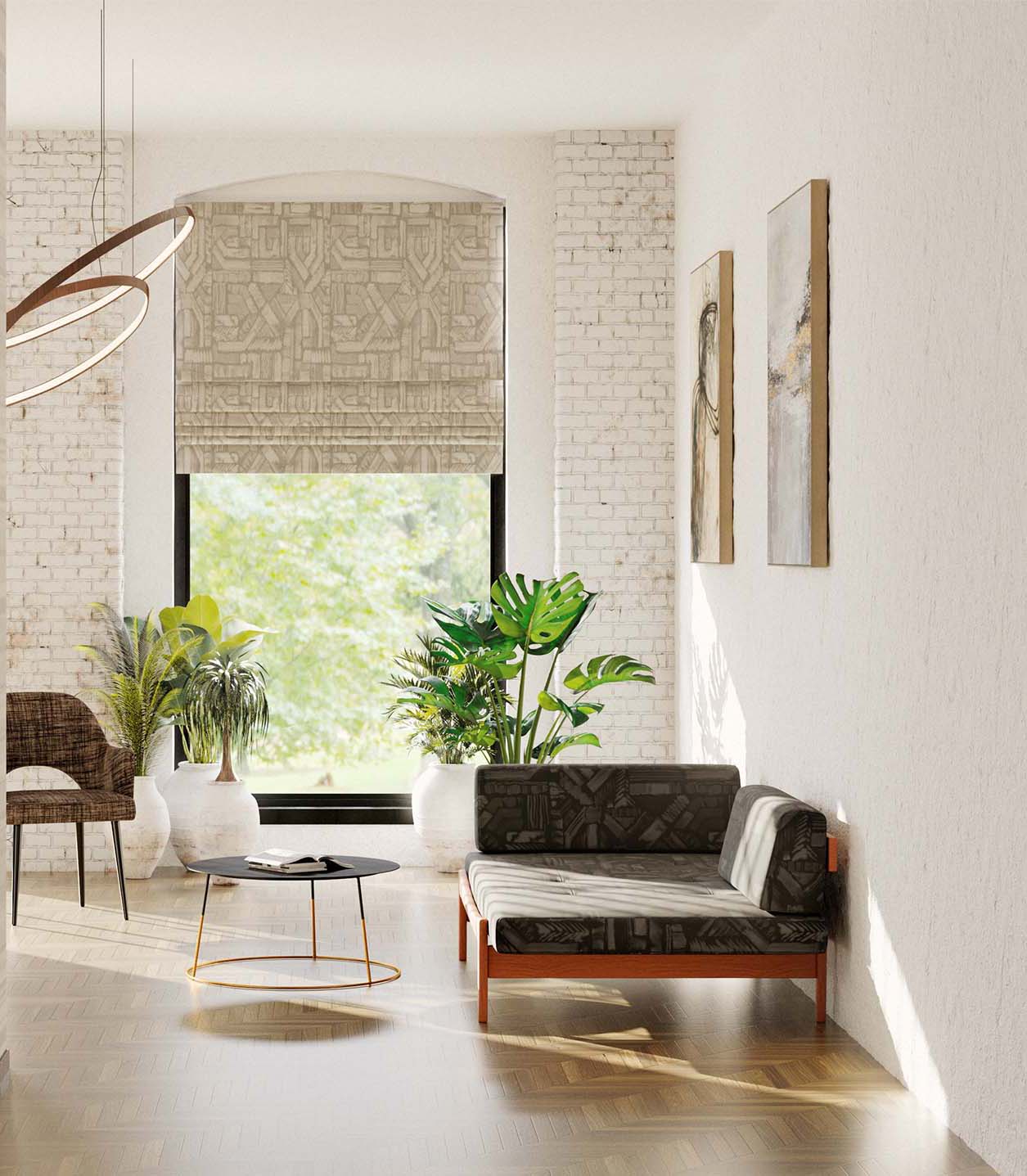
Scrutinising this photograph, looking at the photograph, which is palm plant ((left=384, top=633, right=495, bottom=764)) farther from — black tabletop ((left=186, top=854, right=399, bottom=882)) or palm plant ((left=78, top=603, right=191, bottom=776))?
black tabletop ((left=186, top=854, right=399, bottom=882))

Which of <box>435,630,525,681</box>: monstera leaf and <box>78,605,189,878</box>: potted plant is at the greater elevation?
<box>435,630,525,681</box>: monstera leaf

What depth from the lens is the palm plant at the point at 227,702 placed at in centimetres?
727

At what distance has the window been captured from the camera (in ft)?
26.0

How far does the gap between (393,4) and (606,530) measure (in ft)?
9.52

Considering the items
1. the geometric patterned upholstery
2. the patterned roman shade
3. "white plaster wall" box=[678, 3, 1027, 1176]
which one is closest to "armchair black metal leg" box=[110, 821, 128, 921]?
the geometric patterned upholstery

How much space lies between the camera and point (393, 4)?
231 inches

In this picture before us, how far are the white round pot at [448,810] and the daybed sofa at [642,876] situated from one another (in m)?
1.58

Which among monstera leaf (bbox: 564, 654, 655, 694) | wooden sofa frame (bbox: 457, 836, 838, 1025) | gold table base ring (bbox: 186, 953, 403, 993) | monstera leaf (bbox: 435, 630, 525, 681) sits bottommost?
gold table base ring (bbox: 186, 953, 403, 993)

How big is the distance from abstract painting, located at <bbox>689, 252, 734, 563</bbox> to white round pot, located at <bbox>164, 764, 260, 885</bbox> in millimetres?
2520

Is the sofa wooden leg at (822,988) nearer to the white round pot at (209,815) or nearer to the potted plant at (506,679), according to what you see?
the potted plant at (506,679)

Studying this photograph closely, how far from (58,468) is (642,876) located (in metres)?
4.00

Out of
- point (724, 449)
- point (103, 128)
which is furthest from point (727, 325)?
point (103, 128)

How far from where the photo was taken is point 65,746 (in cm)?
688

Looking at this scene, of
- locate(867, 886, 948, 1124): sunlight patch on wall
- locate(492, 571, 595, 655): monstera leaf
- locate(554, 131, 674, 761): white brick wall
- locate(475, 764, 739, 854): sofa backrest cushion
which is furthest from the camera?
locate(554, 131, 674, 761): white brick wall
